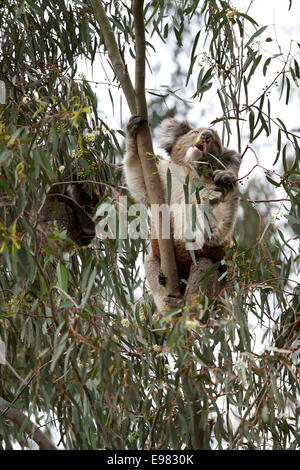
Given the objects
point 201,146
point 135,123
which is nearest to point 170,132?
point 201,146

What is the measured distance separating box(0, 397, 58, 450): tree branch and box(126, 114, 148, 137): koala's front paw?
5.22ft

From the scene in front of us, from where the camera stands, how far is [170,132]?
5.06m

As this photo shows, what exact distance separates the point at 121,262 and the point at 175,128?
1260mm

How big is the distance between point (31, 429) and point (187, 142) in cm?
254

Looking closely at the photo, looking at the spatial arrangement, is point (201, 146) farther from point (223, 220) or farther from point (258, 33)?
point (258, 33)

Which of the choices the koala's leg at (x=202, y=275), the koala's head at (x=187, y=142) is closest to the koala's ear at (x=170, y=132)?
the koala's head at (x=187, y=142)

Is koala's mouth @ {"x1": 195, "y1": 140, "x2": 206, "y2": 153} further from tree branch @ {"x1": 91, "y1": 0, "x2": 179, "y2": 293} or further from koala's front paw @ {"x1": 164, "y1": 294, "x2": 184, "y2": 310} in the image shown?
koala's front paw @ {"x1": 164, "y1": 294, "x2": 184, "y2": 310}

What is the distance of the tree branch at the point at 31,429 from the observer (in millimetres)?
2730

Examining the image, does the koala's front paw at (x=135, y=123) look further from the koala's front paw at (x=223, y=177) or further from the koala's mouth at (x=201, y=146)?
the koala's mouth at (x=201, y=146)

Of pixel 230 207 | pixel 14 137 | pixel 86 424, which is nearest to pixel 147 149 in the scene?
pixel 230 207

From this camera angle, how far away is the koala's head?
4488 millimetres

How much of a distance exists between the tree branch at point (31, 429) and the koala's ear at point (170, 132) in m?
2.48

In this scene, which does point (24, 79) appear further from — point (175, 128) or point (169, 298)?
point (169, 298)

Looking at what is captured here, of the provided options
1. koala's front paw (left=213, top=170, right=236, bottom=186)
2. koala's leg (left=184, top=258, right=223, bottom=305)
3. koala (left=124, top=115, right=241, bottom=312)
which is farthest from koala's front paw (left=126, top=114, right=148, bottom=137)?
koala's leg (left=184, top=258, right=223, bottom=305)
